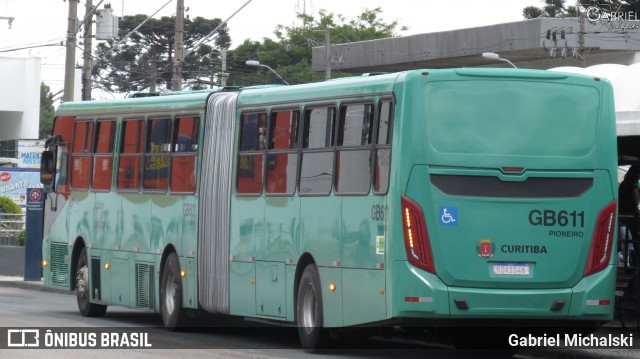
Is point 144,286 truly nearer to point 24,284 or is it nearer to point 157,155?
point 157,155

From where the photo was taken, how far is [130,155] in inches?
872

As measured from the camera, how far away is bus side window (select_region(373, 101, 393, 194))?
14984 mm

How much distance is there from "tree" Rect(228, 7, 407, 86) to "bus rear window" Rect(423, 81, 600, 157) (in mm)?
85445

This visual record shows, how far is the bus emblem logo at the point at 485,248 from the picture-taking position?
1461 cm

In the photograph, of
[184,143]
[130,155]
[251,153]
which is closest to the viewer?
[251,153]

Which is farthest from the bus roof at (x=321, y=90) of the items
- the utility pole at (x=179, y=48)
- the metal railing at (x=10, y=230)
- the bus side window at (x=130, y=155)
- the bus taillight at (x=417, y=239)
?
the metal railing at (x=10, y=230)

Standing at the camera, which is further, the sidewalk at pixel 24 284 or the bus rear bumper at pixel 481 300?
the sidewalk at pixel 24 284

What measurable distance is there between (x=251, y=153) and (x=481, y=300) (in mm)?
4853

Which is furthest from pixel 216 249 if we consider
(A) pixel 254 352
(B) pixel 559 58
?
(B) pixel 559 58

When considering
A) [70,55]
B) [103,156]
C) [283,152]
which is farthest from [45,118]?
[283,152]

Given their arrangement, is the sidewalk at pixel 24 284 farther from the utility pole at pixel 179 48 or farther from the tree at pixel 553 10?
the tree at pixel 553 10

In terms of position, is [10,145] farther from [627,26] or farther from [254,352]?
[254,352]

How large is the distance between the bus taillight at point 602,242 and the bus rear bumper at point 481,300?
0.21m

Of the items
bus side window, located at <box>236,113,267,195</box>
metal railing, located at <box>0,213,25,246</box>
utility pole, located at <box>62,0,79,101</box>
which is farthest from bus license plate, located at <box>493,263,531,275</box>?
metal railing, located at <box>0,213,25,246</box>
